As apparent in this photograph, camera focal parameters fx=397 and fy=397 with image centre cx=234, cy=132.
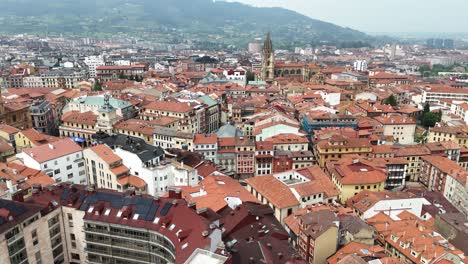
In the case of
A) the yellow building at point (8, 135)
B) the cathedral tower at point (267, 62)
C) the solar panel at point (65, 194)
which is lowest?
the yellow building at point (8, 135)

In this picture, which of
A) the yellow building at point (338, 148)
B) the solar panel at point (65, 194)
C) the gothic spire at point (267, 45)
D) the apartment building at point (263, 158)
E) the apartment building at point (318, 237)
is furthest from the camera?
the gothic spire at point (267, 45)

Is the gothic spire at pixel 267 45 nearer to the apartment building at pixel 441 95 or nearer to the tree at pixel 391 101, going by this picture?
the tree at pixel 391 101

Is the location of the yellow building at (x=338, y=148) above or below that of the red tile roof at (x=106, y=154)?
below

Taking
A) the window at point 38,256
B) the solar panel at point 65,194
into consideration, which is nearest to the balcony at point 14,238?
the window at point 38,256

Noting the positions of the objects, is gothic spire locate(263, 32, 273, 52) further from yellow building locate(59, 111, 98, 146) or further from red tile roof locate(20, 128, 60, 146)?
red tile roof locate(20, 128, 60, 146)

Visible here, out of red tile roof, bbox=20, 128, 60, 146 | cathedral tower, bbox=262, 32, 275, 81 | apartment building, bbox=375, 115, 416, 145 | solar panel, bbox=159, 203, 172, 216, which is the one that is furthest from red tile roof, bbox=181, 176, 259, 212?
cathedral tower, bbox=262, 32, 275, 81

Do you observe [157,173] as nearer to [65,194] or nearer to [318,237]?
[65,194]

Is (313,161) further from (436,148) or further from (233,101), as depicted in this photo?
(233,101)

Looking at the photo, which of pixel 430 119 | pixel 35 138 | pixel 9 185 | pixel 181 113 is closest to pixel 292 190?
pixel 181 113
